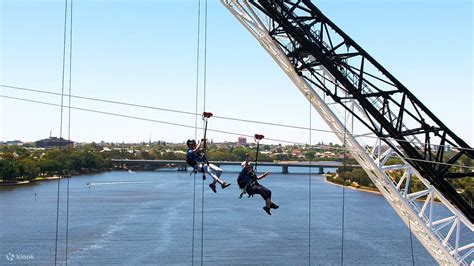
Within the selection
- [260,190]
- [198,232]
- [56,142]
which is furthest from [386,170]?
[198,232]

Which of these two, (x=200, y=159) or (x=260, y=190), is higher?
(x=200, y=159)

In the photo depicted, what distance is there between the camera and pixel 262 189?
7.07 metres

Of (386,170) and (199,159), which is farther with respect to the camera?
(386,170)

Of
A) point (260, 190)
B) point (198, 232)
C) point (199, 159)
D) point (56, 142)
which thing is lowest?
point (198, 232)

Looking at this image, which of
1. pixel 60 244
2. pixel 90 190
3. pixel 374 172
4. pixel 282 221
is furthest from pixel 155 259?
pixel 90 190

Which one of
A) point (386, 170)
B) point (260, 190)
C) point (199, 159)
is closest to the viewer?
point (199, 159)

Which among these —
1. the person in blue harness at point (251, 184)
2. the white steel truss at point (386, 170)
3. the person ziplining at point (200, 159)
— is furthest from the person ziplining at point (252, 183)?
the white steel truss at point (386, 170)

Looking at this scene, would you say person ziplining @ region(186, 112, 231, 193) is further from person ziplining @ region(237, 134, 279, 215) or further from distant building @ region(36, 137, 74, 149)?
distant building @ region(36, 137, 74, 149)

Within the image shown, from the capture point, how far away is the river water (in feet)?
67.5

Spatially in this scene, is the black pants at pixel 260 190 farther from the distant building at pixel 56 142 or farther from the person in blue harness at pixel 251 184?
the distant building at pixel 56 142

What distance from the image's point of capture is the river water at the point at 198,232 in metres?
20.6

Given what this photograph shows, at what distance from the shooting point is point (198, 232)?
25844 millimetres

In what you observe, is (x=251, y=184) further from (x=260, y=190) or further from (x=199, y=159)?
(x=199, y=159)

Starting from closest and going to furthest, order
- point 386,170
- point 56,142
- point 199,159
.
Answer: point 199,159 < point 386,170 < point 56,142
